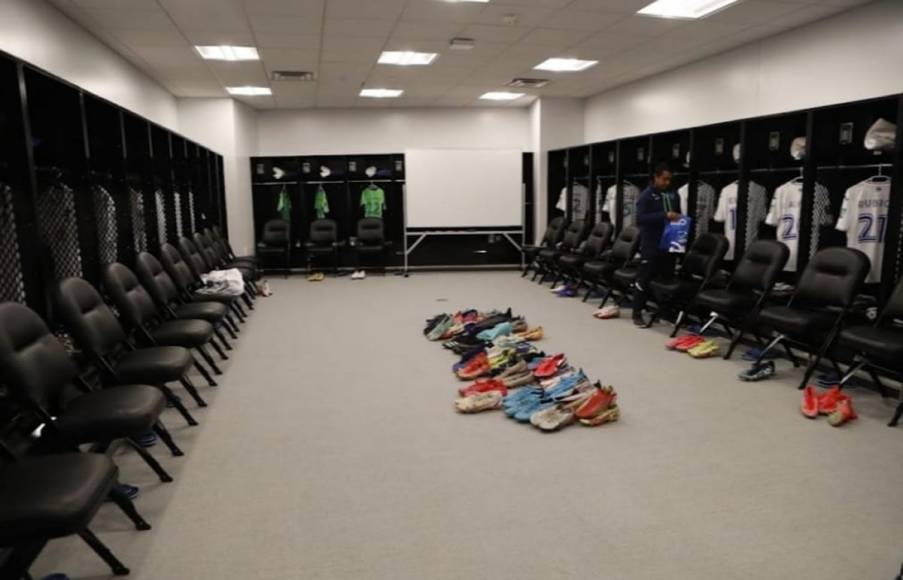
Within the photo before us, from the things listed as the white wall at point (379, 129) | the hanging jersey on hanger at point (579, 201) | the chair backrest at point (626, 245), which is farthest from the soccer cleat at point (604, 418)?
the white wall at point (379, 129)

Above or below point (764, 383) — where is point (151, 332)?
above

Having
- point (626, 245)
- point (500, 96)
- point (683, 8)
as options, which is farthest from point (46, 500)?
point (500, 96)

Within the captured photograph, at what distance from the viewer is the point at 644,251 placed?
243 inches

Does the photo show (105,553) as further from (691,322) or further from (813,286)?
(691,322)

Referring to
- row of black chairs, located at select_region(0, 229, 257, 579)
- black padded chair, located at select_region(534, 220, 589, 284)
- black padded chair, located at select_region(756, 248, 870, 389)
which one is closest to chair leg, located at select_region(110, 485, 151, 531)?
row of black chairs, located at select_region(0, 229, 257, 579)

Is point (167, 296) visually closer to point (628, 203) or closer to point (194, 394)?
point (194, 394)

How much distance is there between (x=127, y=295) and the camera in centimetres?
364

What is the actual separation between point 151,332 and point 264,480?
165cm

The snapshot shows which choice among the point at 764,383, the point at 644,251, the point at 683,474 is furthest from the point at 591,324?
the point at 683,474

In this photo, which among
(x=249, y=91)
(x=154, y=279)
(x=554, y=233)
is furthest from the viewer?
(x=554, y=233)

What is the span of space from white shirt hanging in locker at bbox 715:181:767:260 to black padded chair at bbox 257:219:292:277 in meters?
6.55

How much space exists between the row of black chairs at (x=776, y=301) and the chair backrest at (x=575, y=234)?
115cm

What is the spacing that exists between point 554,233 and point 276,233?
439 centimetres

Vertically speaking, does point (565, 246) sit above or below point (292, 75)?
below
